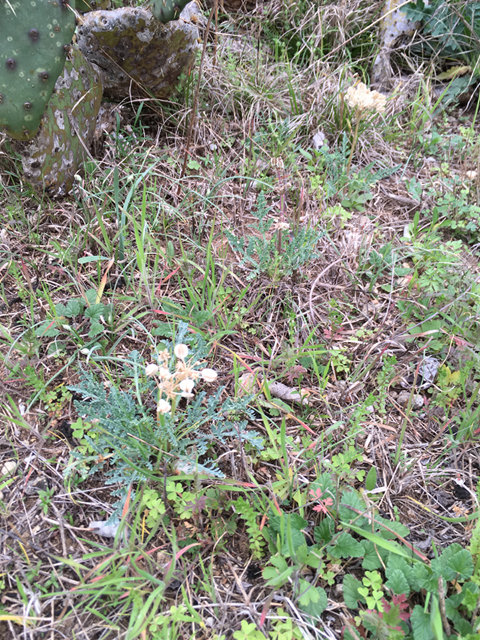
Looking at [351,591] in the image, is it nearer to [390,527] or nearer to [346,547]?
[346,547]

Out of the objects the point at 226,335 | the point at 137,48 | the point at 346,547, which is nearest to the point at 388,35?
the point at 137,48

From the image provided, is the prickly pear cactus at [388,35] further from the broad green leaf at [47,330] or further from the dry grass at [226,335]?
the broad green leaf at [47,330]

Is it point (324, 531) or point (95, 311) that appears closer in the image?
point (324, 531)

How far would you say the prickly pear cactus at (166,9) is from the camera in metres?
1.89

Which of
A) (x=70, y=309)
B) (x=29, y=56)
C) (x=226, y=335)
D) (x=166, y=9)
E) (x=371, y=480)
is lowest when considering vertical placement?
(x=371, y=480)

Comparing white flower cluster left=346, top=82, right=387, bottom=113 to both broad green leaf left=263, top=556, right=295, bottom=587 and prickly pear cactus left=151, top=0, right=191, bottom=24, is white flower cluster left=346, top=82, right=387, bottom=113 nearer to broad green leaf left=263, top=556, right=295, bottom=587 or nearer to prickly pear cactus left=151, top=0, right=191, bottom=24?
prickly pear cactus left=151, top=0, right=191, bottom=24

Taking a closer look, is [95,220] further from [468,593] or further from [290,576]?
[468,593]

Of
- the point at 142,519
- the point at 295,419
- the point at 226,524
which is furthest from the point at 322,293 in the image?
the point at 142,519

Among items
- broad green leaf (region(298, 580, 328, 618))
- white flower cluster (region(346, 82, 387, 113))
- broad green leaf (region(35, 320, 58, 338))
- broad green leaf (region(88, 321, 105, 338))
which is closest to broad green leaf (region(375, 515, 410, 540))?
broad green leaf (region(298, 580, 328, 618))

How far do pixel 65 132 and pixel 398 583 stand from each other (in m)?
2.13

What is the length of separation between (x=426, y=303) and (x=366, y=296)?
0.86ft

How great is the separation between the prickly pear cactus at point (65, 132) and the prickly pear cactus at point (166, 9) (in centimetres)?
41

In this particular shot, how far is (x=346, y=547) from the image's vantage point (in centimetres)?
119

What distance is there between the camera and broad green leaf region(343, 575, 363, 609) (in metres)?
1.14
